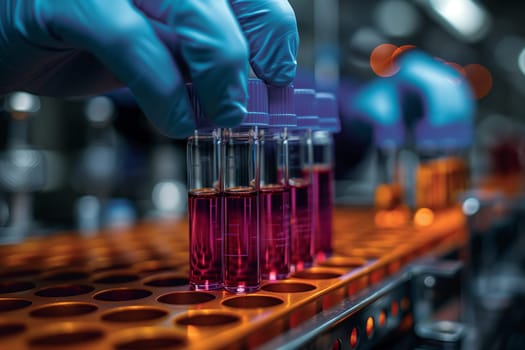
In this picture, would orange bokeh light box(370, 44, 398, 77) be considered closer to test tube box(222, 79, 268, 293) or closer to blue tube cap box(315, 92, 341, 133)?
blue tube cap box(315, 92, 341, 133)

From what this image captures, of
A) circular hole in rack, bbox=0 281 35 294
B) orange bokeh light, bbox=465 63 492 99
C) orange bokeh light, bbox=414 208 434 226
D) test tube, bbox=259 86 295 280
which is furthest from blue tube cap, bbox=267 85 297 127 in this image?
orange bokeh light, bbox=465 63 492 99

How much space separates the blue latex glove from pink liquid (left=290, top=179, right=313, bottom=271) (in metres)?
0.25

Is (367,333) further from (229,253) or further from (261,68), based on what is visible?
(261,68)

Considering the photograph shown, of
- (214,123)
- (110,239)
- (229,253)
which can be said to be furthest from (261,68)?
(110,239)

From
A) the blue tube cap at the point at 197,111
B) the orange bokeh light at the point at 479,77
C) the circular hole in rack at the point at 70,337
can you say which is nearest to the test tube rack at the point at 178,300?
the circular hole in rack at the point at 70,337

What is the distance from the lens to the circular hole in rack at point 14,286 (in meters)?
0.85

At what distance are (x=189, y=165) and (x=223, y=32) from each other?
27 centimetres

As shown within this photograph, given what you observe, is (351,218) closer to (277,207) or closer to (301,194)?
(301,194)

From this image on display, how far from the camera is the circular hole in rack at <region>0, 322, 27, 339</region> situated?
2.02 feet

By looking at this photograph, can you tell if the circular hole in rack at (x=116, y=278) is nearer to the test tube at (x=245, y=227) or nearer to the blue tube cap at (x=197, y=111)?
the test tube at (x=245, y=227)

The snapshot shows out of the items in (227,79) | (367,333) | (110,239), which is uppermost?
(227,79)

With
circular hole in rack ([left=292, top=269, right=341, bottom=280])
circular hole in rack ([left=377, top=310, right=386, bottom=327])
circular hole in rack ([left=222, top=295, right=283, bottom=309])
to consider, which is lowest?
circular hole in rack ([left=377, top=310, right=386, bottom=327])

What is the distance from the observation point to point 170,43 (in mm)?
776

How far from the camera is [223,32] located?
68 centimetres
